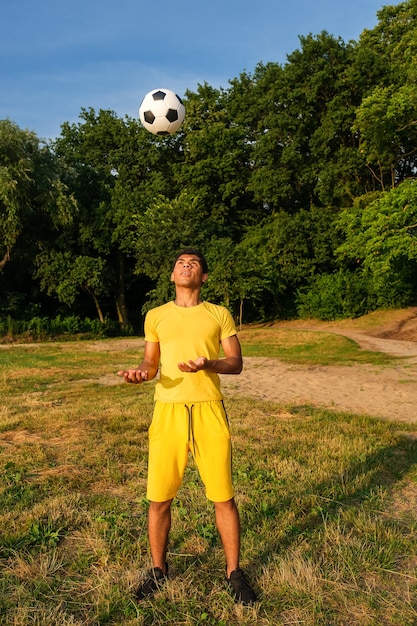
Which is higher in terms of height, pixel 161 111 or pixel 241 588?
pixel 161 111

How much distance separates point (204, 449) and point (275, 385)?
7.70 metres

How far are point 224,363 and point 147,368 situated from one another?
0.50 m

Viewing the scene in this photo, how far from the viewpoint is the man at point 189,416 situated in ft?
8.95

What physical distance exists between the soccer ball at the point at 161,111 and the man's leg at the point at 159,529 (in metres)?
9.22

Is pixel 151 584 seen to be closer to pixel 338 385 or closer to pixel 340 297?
pixel 338 385

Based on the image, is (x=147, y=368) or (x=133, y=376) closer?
(x=133, y=376)

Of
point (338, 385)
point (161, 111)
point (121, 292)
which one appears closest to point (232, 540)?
point (338, 385)

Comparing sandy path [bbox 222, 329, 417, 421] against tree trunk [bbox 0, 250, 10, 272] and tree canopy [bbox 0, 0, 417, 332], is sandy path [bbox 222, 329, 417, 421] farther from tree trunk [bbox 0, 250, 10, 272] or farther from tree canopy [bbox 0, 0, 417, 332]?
tree trunk [bbox 0, 250, 10, 272]

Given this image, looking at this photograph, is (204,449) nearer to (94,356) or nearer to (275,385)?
(275,385)

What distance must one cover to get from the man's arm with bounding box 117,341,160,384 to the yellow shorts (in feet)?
0.82

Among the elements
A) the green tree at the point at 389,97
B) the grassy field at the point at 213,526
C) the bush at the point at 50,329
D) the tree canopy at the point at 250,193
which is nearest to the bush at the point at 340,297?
the tree canopy at the point at 250,193

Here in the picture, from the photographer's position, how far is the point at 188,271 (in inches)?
114

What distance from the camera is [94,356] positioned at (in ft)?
52.4

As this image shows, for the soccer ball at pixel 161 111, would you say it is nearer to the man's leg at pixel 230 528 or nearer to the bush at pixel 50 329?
the man's leg at pixel 230 528
